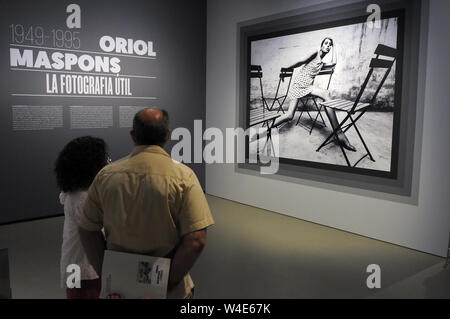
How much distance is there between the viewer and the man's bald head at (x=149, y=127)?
167cm

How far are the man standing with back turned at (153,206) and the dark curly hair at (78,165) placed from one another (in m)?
0.40

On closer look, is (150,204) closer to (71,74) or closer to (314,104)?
(314,104)

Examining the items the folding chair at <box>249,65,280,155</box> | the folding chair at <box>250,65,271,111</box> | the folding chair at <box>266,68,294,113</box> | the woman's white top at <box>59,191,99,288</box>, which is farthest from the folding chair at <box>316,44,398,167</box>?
the woman's white top at <box>59,191,99,288</box>

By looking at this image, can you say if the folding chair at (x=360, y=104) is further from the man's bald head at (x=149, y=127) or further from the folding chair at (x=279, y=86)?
the man's bald head at (x=149, y=127)

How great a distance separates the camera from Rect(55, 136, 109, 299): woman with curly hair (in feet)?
6.66

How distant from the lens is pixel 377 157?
4500 millimetres

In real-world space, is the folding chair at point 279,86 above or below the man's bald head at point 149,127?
above

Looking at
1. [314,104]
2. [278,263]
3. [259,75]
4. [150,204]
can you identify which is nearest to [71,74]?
[259,75]

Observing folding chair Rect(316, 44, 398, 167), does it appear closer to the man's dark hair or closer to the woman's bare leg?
the woman's bare leg

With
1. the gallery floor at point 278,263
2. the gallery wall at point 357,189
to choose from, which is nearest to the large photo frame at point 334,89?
the gallery wall at point 357,189

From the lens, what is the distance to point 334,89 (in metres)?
4.87

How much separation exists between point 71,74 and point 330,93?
3.27 meters
